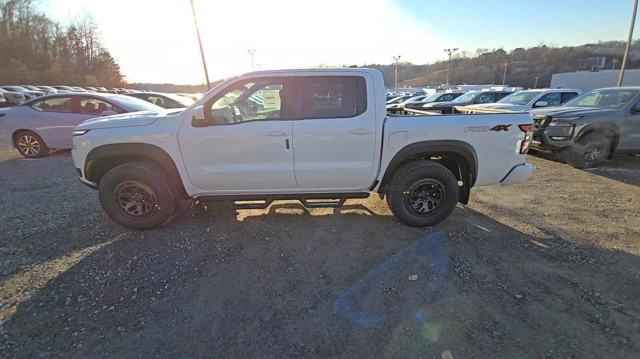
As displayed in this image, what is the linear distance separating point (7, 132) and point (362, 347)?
9962 mm

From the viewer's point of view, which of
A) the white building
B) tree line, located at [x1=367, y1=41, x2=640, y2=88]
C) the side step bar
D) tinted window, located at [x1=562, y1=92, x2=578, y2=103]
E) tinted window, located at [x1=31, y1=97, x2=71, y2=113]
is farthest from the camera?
tree line, located at [x1=367, y1=41, x2=640, y2=88]

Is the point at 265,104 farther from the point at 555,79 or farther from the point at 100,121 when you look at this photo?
the point at 555,79

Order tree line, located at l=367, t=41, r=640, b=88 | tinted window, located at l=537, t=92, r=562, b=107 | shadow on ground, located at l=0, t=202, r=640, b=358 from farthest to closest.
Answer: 1. tree line, located at l=367, t=41, r=640, b=88
2. tinted window, located at l=537, t=92, r=562, b=107
3. shadow on ground, located at l=0, t=202, r=640, b=358

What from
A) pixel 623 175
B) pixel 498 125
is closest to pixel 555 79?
pixel 623 175

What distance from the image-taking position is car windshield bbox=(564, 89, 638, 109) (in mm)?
7184

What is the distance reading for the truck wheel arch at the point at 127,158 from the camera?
3834 mm

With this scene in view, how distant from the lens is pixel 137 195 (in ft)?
13.2

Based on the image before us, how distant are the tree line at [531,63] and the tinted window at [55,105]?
258ft

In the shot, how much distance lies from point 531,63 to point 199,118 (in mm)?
119947

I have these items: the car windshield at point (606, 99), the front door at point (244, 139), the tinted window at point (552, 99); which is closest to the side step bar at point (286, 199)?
the front door at point (244, 139)

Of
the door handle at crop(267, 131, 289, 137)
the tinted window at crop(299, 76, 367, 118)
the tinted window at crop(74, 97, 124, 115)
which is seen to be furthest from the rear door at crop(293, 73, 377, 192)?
the tinted window at crop(74, 97, 124, 115)

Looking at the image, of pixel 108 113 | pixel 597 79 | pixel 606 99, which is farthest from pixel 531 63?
pixel 108 113

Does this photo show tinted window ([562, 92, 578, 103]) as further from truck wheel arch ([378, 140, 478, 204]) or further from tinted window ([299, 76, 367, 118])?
tinted window ([299, 76, 367, 118])

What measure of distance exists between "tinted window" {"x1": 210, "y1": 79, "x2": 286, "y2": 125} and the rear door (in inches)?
10.4
